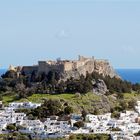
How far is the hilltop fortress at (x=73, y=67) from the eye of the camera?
298 feet

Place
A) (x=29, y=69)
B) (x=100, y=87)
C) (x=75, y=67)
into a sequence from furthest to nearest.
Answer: (x=29, y=69), (x=75, y=67), (x=100, y=87)

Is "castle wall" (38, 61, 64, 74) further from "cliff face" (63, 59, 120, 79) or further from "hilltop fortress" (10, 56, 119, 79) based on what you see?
"cliff face" (63, 59, 120, 79)

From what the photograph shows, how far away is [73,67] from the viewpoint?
298 feet

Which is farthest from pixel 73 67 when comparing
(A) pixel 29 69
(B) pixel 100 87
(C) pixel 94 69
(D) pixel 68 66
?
(A) pixel 29 69

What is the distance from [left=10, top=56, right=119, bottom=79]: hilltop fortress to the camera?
9069cm

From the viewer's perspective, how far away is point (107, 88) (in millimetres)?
89688

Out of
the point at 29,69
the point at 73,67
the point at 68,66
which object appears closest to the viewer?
the point at 68,66

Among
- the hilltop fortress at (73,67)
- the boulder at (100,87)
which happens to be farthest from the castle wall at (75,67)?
the boulder at (100,87)

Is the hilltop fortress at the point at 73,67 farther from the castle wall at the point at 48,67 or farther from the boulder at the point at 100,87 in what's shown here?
the boulder at the point at 100,87

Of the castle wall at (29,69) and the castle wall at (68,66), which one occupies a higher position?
the castle wall at (68,66)

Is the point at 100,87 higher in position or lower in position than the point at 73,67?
lower

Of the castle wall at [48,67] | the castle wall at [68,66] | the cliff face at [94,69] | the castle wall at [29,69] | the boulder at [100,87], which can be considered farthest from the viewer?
the castle wall at [29,69]

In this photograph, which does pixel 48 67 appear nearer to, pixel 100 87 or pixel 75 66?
pixel 75 66

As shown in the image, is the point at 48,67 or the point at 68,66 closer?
the point at 68,66
